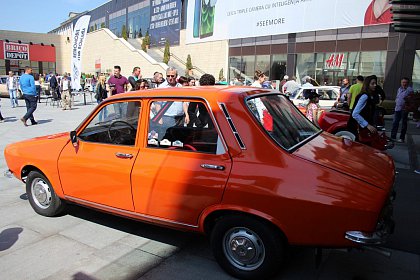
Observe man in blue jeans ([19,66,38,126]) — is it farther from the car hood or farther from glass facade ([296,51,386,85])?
glass facade ([296,51,386,85])

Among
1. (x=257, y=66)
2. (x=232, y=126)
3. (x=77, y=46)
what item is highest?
(x=257, y=66)

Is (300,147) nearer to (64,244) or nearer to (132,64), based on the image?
(64,244)

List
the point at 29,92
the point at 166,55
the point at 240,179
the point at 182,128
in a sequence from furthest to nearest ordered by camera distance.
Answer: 1. the point at 166,55
2. the point at 29,92
3. the point at 182,128
4. the point at 240,179

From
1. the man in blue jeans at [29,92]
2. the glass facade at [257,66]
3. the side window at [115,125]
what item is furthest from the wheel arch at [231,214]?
the glass facade at [257,66]

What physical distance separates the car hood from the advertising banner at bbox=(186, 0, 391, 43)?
1251 cm

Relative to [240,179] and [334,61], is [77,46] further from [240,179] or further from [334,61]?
[334,61]

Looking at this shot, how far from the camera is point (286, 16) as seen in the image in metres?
15.7

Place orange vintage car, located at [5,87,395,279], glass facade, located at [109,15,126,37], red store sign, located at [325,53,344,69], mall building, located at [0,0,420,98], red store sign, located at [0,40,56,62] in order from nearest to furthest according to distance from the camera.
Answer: orange vintage car, located at [5,87,395,279], mall building, located at [0,0,420,98], red store sign, located at [325,53,344,69], red store sign, located at [0,40,56,62], glass facade, located at [109,15,126,37]

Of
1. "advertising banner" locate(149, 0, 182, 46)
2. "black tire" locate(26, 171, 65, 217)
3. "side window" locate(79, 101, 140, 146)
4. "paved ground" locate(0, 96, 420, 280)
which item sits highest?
"advertising banner" locate(149, 0, 182, 46)

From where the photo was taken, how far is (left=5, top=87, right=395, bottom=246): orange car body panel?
8.61 feet

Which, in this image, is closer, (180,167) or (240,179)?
(240,179)

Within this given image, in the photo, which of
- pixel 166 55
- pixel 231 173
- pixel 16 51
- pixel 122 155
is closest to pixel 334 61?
pixel 166 55

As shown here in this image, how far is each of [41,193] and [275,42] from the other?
25.9 meters

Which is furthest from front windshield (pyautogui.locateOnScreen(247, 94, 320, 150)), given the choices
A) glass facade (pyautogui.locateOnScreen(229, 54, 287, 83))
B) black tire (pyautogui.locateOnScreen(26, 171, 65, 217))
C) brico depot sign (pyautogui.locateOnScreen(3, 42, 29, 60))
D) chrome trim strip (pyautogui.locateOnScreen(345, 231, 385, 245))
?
brico depot sign (pyautogui.locateOnScreen(3, 42, 29, 60))
